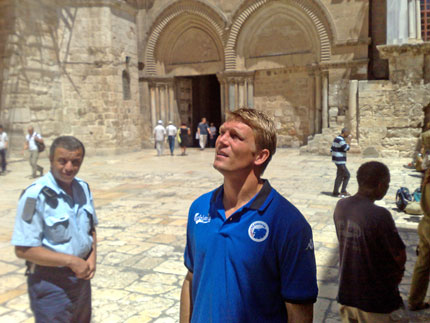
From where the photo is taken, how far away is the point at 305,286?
5.52ft

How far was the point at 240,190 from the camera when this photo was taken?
6.14ft

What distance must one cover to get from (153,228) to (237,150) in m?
4.99

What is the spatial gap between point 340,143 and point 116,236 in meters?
4.92

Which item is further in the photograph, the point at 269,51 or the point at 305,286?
the point at 269,51

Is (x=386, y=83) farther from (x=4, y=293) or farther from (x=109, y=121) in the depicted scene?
(x=4, y=293)


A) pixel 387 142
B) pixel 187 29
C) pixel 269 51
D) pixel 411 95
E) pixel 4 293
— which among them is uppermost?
pixel 187 29

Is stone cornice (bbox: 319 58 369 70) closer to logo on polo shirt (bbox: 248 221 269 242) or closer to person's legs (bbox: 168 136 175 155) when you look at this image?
person's legs (bbox: 168 136 175 155)

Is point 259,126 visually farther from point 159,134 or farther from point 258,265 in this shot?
point 159,134

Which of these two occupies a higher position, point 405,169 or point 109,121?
point 109,121

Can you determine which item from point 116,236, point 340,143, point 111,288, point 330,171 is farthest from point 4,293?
point 330,171

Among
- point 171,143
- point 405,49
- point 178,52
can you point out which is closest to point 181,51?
point 178,52

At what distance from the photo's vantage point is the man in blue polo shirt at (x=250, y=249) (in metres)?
1.69

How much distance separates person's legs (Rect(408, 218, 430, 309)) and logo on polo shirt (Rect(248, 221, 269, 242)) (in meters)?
2.24

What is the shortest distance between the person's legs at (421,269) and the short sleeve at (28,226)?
2848 mm
